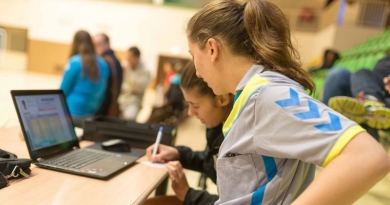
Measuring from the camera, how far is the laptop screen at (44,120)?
3.92ft

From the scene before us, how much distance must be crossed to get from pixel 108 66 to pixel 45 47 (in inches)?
345

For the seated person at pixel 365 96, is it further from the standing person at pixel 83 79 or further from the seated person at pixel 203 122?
the standing person at pixel 83 79

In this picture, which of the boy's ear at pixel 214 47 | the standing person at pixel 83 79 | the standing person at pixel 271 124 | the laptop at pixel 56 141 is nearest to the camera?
the standing person at pixel 271 124

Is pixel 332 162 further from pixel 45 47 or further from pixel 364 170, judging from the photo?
pixel 45 47

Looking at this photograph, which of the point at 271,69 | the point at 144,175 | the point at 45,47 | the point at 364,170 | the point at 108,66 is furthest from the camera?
the point at 45,47

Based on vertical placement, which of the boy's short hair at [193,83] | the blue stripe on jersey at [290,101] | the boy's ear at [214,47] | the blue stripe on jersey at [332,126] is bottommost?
the boy's short hair at [193,83]

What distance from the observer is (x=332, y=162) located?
646 millimetres

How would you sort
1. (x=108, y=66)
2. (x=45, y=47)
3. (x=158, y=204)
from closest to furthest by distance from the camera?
(x=158, y=204) → (x=108, y=66) → (x=45, y=47)

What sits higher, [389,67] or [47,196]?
[389,67]

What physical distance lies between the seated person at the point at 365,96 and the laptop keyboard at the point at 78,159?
1.12 meters

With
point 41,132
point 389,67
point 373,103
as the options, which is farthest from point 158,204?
point 389,67

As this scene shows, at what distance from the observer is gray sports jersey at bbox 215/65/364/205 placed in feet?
2.17

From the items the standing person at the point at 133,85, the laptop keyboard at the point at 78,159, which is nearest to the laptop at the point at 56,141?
the laptop keyboard at the point at 78,159

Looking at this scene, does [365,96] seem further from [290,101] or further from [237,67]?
[290,101]
